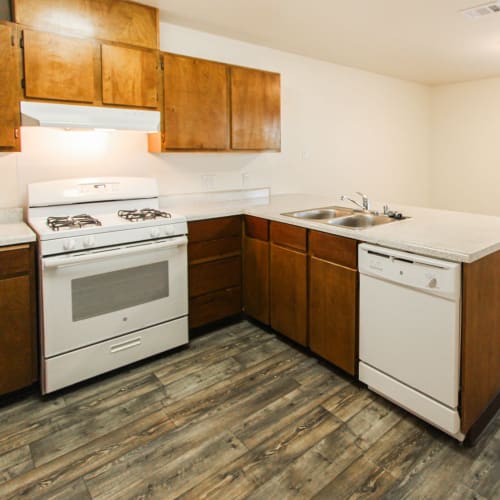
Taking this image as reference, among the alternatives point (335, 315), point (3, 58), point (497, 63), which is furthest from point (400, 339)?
point (497, 63)

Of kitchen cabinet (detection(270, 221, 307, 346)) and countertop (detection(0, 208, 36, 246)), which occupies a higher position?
countertop (detection(0, 208, 36, 246))

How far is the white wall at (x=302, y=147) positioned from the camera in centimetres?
265

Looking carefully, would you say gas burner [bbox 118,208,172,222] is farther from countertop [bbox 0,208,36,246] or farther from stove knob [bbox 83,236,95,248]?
countertop [bbox 0,208,36,246]

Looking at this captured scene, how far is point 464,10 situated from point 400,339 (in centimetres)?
243

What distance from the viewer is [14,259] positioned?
80.4 inches

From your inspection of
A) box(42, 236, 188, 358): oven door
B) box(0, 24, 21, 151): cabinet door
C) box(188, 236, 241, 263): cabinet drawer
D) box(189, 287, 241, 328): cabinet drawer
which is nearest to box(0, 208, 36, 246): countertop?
box(42, 236, 188, 358): oven door

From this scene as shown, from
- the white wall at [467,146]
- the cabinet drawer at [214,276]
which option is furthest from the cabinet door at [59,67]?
the white wall at [467,146]

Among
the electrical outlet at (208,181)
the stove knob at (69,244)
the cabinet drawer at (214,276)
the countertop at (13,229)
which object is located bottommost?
the cabinet drawer at (214,276)

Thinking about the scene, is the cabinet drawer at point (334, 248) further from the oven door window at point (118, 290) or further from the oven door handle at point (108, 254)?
the oven door window at point (118, 290)

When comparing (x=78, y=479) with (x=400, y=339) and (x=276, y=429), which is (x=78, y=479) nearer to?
(x=276, y=429)

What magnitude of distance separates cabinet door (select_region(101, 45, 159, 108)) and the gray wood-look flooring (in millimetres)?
1686

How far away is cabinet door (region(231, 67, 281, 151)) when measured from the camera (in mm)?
3074

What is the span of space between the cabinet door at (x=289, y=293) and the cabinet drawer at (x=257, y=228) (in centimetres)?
12

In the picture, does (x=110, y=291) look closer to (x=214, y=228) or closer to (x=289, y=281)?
(x=214, y=228)
